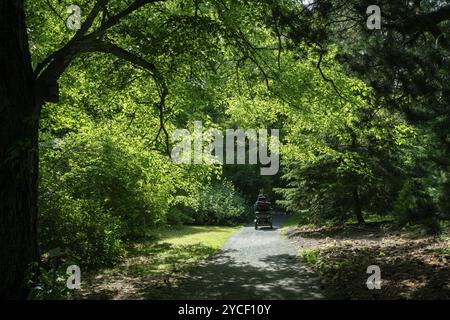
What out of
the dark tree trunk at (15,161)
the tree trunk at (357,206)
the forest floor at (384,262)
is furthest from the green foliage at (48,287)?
the tree trunk at (357,206)

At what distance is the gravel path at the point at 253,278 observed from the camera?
7.51 m

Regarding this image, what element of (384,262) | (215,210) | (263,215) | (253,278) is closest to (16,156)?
(253,278)

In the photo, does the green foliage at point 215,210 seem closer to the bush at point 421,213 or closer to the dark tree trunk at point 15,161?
the bush at point 421,213

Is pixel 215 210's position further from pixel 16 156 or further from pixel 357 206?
pixel 16 156

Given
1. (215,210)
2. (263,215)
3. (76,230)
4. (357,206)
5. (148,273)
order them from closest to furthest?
(148,273) → (76,230) → (357,206) → (263,215) → (215,210)

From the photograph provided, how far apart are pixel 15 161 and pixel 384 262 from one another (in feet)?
25.1

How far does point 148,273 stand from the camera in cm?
1012

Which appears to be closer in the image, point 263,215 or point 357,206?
point 357,206

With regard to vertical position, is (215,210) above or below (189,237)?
above

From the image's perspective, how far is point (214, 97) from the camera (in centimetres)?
1338

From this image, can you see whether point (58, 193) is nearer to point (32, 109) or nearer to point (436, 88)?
point (32, 109)

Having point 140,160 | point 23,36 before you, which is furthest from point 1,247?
point 140,160

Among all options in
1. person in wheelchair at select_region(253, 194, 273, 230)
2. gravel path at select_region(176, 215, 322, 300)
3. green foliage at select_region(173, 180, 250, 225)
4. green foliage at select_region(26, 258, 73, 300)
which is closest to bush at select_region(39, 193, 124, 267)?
gravel path at select_region(176, 215, 322, 300)
